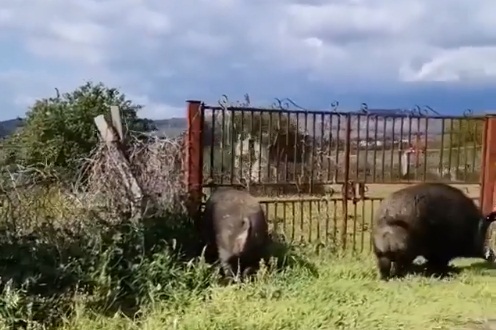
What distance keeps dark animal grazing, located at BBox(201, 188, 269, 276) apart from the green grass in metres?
0.48

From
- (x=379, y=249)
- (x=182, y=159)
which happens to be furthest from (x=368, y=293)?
(x=182, y=159)

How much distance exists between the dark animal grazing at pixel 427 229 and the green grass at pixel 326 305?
0.33 meters

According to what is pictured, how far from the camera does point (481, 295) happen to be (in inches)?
337

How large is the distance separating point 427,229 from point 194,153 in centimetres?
A: 301

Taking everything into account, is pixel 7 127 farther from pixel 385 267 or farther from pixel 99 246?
pixel 385 267

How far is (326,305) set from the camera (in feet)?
24.9

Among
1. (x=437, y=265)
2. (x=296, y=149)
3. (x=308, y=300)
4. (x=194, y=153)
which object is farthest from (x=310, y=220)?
(x=308, y=300)

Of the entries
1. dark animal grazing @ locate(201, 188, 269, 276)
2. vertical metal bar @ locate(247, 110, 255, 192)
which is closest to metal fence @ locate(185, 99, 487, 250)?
vertical metal bar @ locate(247, 110, 255, 192)

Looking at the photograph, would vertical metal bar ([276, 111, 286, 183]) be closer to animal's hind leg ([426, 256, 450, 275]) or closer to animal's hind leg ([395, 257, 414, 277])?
animal's hind leg ([395, 257, 414, 277])

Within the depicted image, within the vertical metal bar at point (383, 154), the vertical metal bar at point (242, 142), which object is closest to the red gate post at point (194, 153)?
the vertical metal bar at point (242, 142)

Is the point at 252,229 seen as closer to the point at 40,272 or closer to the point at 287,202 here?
the point at 287,202

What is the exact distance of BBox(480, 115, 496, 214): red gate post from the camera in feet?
39.1

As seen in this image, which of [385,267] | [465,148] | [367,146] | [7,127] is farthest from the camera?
[7,127]

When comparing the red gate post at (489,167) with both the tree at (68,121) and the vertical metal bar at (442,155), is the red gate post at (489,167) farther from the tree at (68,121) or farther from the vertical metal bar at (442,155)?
the tree at (68,121)
